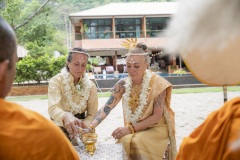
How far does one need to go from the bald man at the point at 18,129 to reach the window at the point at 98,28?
29.1 m

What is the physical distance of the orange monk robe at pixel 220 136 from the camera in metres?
1.33

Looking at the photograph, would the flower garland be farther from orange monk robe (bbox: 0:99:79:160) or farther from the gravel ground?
the gravel ground

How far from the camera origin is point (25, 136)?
4.40 feet

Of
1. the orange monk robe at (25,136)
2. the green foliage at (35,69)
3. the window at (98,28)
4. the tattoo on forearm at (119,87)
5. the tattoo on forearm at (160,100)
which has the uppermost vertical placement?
the window at (98,28)

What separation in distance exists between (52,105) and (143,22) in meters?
26.7

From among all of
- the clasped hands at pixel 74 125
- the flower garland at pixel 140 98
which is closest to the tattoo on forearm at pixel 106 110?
the flower garland at pixel 140 98

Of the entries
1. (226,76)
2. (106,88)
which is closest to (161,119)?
(226,76)

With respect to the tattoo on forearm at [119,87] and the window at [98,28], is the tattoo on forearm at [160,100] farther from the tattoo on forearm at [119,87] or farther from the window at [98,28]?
the window at [98,28]

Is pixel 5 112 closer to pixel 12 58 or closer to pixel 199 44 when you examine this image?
pixel 12 58

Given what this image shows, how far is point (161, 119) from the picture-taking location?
3.93m

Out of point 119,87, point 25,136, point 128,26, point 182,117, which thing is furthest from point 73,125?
point 128,26

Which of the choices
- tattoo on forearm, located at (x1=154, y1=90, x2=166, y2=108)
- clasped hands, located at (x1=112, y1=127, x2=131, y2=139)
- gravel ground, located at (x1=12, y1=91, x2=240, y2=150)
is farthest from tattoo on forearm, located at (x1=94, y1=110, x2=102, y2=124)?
gravel ground, located at (x1=12, y1=91, x2=240, y2=150)

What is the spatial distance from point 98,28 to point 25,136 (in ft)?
98.1

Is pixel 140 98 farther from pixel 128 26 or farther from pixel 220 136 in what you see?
pixel 128 26
